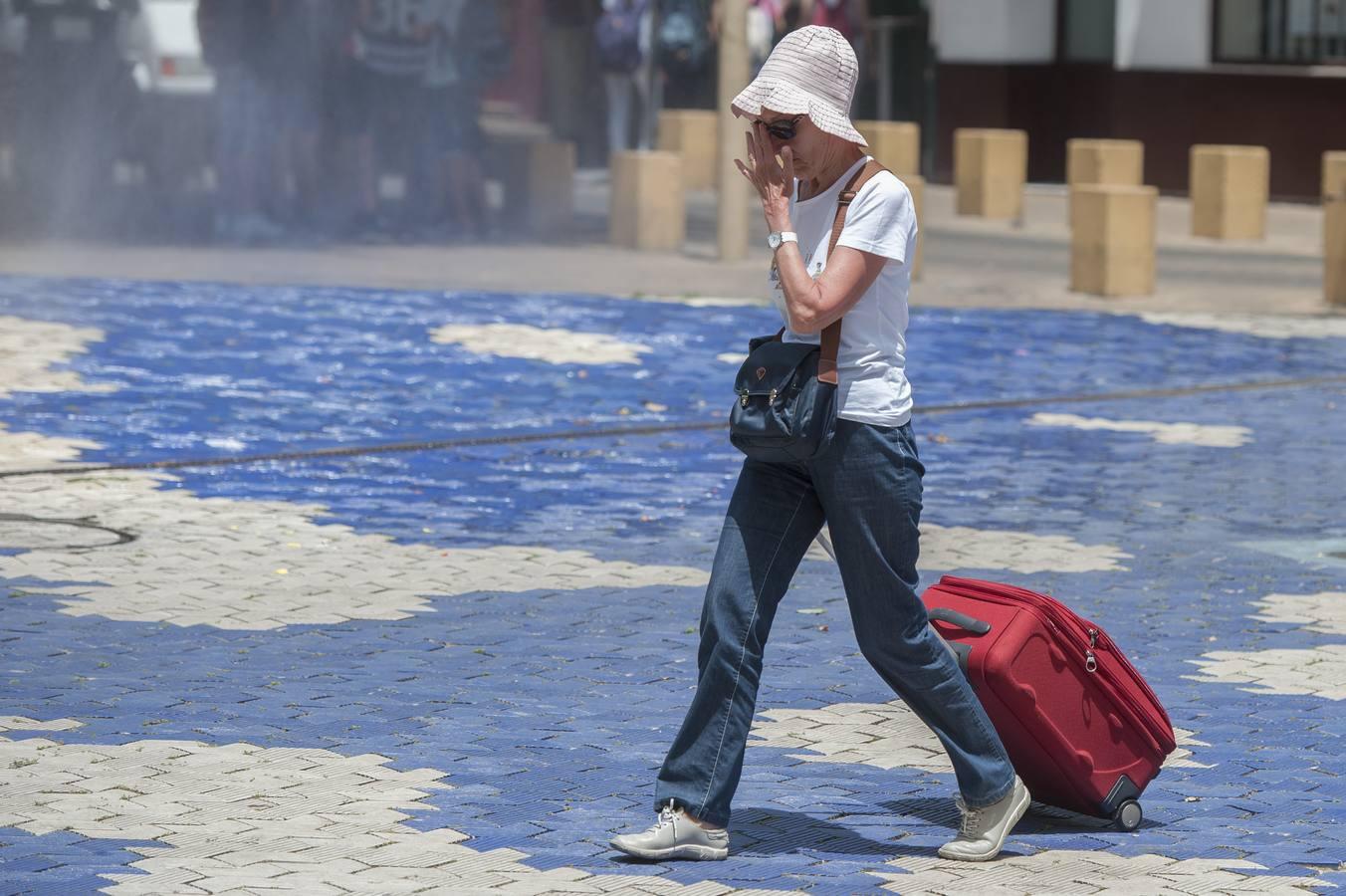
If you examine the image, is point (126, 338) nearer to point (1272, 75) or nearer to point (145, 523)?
point (145, 523)

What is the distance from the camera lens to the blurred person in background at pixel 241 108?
21688 millimetres

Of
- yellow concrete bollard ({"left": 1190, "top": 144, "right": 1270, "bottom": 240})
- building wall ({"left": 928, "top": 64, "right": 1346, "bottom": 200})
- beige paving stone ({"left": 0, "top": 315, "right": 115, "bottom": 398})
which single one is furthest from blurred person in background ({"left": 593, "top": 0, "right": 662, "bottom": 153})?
beige paving stone ({"left": 0, "top": 315, "right": 115, "bottom": 398})

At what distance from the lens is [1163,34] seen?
85.8 feet

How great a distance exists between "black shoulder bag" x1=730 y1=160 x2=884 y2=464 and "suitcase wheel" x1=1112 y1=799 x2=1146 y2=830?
111cm

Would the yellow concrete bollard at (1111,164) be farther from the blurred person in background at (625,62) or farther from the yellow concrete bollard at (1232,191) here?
the blurred person in background at (625,62)

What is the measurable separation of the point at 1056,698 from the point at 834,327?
3.27 ft

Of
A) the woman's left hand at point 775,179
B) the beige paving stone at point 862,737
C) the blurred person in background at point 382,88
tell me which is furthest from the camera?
the blurred person in background at point 382,88

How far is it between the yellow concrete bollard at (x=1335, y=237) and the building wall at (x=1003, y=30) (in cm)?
1088

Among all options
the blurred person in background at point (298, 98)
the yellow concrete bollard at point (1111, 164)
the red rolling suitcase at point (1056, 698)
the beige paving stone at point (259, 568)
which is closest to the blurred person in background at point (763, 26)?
the yellow concrete bollard at point (1111, 164)

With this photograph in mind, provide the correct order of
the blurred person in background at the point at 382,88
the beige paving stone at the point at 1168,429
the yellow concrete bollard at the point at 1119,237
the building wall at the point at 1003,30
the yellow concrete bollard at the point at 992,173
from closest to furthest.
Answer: the beige paving stone at the point at 1168,429
the yellow concrete bollard at the point at 1119,237
the blurred person in background at the point at 382,88
the yellow concrete bollard at the point at 992,173
the building wall at the point at 1003,30

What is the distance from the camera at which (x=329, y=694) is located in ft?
21.4

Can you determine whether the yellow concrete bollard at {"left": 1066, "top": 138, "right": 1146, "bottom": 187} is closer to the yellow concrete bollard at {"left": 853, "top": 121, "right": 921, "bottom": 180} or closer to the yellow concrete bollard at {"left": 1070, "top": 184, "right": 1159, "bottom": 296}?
the yellow concrete bollard at {"left": 853, "top": 121, "right": 921, "bottom": 180}

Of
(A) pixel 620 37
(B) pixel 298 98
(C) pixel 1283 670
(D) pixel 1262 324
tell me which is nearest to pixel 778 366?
(C) pixel 1283 670

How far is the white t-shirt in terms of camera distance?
502 centimetres
